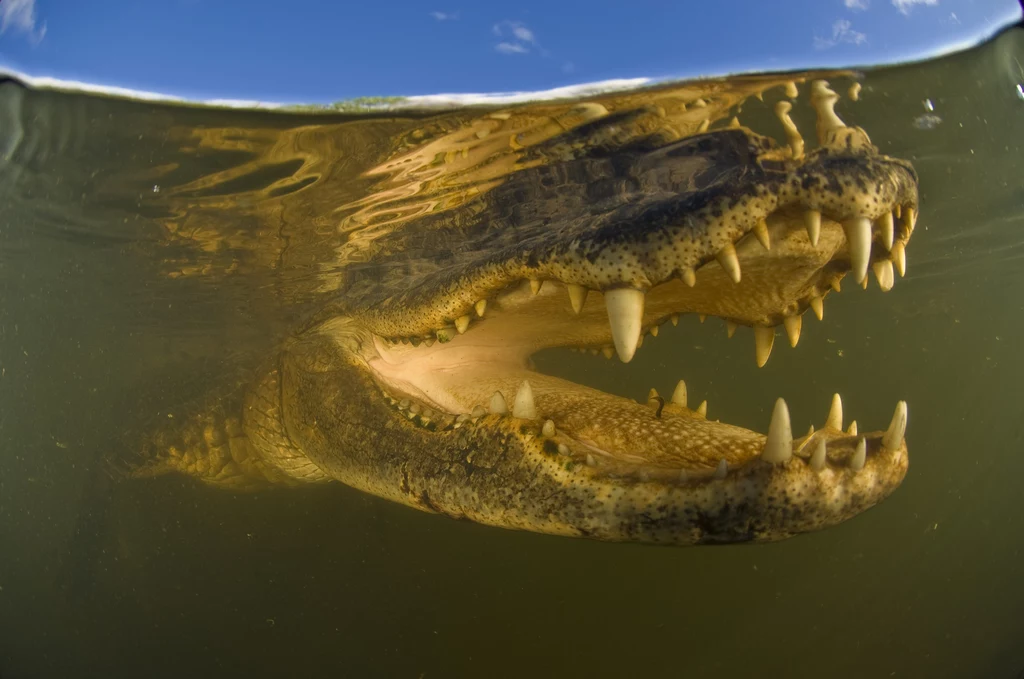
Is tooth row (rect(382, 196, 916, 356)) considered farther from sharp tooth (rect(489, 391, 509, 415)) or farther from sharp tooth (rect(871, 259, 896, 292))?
sharp tooth (rect(489, 391, 509, 415))

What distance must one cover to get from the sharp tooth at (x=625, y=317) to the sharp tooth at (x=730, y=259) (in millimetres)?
284

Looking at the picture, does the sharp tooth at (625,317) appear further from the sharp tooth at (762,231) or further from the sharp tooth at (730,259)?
the sharp tooth at (762,231)

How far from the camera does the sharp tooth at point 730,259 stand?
186 centimetres

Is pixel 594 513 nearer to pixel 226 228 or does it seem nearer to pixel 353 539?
pixel 226 228

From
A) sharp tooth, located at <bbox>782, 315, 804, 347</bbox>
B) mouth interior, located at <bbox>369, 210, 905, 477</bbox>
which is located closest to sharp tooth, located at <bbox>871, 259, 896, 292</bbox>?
mouth interior, located at <bbox>369, 210, 905, 477</bbox>

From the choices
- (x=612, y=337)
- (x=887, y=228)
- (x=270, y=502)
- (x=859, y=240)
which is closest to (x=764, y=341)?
(x=612, y=337)

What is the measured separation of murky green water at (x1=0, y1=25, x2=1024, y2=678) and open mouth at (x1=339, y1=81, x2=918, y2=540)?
6.34 feet

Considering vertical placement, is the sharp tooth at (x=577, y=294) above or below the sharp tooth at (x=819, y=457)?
above

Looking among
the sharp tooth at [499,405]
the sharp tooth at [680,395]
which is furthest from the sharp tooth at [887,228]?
the sharp tooth at [499,405]

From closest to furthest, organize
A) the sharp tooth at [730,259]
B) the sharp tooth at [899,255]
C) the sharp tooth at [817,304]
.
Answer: the sharp tooth at [730,259]
the sharp tooth at [899,255]
the sharp tooth at [817,304]

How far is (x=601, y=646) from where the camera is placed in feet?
24.3

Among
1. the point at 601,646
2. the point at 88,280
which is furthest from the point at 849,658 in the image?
the point at 88,280

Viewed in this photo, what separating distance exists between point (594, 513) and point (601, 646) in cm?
645

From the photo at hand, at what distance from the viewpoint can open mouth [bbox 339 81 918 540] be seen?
5.94ft
